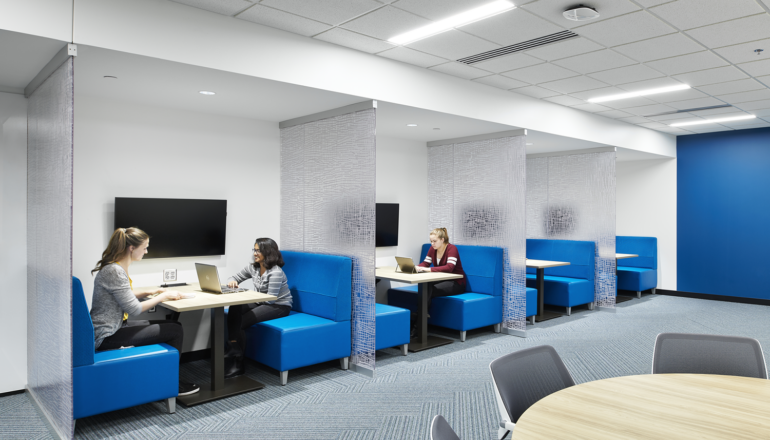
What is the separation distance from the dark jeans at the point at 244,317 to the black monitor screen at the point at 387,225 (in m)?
2.32

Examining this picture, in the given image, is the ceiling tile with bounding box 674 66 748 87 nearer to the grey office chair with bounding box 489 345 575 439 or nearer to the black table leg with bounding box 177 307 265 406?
the grey office chair with bounding box 489 345 575 439

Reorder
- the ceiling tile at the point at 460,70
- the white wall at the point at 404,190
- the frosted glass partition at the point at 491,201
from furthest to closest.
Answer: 1. the white wall at the point at 404,190
2. the frosted glass partition at the point at 491,201
3. the ceiling tile at the point at 460,70

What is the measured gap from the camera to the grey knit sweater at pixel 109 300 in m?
3.59

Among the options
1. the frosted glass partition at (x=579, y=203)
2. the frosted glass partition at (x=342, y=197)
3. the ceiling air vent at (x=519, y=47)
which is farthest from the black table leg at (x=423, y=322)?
the frosted glass partition at (x=579, y=203)

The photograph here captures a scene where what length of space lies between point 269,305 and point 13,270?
A: 202cm

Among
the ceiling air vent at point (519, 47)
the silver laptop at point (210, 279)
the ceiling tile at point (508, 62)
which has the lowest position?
the silver laptop at point (210, 279)

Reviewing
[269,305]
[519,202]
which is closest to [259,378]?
[269,305]

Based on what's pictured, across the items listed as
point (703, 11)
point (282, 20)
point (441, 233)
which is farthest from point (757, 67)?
point (282, 20)

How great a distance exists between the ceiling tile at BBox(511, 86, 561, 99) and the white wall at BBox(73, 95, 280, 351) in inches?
113

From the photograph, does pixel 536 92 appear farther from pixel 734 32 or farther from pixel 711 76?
pixel 734 32

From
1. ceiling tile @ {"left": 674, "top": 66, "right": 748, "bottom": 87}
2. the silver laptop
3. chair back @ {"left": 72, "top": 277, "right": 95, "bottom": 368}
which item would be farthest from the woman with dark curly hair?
ceiling tile @ {"left": 674, "top": 66, "right": 748, "bottom": 87}

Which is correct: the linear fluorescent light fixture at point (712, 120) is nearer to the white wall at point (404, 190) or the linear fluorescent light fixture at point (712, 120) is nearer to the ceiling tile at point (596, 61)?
the ceiling tile at point (596, 61)

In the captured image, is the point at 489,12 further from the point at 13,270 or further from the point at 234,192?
the point at 13,270

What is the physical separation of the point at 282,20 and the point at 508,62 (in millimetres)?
2252
